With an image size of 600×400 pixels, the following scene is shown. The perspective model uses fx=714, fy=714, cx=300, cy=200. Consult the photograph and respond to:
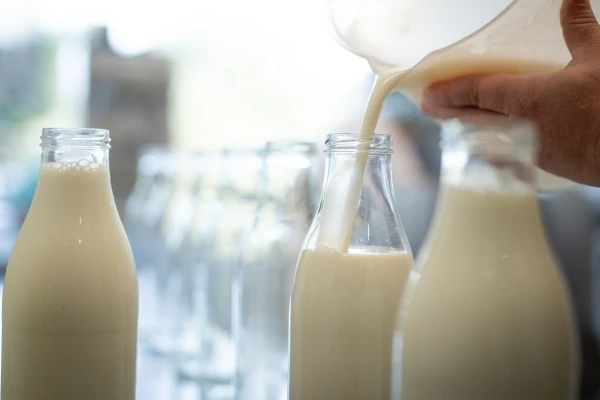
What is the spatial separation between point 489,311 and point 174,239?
876mm

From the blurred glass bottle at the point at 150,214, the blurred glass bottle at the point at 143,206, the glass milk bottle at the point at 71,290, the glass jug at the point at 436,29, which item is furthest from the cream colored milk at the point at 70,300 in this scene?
the blurred glass bottle at the point at 143,206

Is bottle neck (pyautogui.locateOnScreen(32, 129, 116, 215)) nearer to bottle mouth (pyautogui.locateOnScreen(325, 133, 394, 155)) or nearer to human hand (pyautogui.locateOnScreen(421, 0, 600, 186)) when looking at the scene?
bottle mouth (pyautogui.locateOnScreen(325, 133, 394, 155))

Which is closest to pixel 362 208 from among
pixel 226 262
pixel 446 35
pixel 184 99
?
pixel 446 35

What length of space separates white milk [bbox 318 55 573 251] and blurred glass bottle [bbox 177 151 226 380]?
17.5 inches

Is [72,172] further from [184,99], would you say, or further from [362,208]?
[184,99]

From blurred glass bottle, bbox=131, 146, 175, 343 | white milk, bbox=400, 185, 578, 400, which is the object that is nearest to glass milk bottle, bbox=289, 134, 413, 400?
white milk, bbox=400, 185, 578, 400

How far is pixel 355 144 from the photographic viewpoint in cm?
59

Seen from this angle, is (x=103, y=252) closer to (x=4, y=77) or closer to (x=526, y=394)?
(x=526, y=394)

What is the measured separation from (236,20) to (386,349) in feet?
3.75

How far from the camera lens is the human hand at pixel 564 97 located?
642mm

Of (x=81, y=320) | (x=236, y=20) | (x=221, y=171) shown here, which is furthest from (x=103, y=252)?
(x=236, y=20)

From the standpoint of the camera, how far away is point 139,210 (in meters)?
1.43

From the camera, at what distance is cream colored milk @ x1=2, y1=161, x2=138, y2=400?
58 cm

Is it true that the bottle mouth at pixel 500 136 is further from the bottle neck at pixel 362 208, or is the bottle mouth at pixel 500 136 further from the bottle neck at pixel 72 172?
the bottle neck at pixel 72 172
